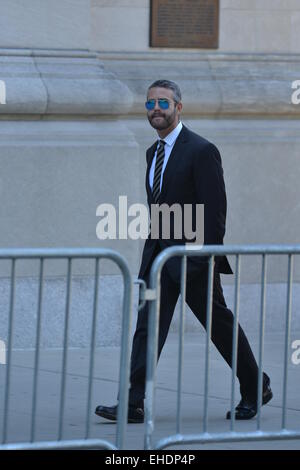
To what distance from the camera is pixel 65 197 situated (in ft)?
32.7

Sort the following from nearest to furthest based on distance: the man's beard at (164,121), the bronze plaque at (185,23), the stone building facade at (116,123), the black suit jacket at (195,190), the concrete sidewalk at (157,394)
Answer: the concrete sidewalk at (157,394) < the black suit jacket at (195,190) < the man's beard at (164,121) < the stone building facade at (116,123) < the bronze plaque at (185,23)

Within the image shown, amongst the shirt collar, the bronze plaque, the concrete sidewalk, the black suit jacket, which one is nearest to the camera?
the concrete sidewalk

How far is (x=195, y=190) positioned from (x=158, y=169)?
0.85 ft

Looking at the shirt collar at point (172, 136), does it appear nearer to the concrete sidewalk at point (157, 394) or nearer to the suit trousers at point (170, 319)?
the suit trousers at point (170, 319)

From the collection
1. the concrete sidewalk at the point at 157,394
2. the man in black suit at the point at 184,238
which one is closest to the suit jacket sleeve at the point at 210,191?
the man in black suit at the point at 184,238

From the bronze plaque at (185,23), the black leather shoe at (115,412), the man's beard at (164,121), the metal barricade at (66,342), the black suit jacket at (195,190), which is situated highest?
the bronze plaque at (185,23)

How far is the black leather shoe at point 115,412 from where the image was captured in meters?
7.27

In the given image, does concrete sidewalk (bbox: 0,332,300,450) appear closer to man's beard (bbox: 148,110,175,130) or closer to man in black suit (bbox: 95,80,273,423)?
man in black suit (bbox: 95,80,273,423)

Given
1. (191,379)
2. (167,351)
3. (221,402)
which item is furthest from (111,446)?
(167,351)

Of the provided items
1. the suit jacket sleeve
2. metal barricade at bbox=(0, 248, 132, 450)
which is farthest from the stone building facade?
metal barricade at bbox=(0, 248, 132, 450)

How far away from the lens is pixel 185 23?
10.9 meters

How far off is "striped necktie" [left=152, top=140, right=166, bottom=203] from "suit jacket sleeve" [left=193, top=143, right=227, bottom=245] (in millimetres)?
234

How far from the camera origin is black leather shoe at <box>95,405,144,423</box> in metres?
7.27

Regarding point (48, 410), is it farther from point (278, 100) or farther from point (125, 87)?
point (278, 100)
